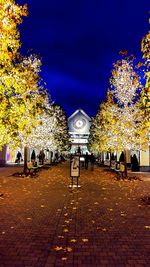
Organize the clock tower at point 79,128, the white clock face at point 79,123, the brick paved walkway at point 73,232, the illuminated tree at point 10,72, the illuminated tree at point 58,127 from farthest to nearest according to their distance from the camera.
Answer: the white clock face at point 79,123
the clock tower at point 79,128
the illuminated tree at point 58,127
the illuminated tree at point 10,72
the brick paved walkway at point 73,232

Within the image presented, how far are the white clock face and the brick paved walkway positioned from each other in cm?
9473

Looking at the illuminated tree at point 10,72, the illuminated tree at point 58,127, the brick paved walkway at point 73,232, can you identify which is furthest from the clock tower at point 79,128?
the brick paved walkway at point 73,232

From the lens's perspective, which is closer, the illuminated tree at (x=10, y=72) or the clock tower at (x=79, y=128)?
the illuminated tree at (x=10, y=72)

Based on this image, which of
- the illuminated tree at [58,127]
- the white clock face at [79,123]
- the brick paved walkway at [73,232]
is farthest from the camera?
the white clock face at [79,123]

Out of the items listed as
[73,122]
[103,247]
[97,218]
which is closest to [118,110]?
[97,218]

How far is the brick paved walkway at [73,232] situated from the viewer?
554cm

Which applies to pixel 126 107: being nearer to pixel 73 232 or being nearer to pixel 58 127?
pixel 73 232

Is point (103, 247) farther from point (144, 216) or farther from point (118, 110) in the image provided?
point (118, 110)

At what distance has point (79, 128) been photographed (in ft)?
352

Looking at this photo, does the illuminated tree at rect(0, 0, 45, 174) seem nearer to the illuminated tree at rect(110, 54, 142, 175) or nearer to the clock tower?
the illuminated tree at rect(110, 54, 142, 175)

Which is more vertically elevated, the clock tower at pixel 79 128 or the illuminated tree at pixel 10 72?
the clock tower at pixel 79 128

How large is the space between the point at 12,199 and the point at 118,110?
1499cm

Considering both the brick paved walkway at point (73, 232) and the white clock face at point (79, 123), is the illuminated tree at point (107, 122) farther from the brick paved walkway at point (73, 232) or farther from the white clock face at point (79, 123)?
the white clock face at point (79, 123)

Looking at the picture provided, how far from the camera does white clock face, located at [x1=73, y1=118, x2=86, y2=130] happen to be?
107188mm
